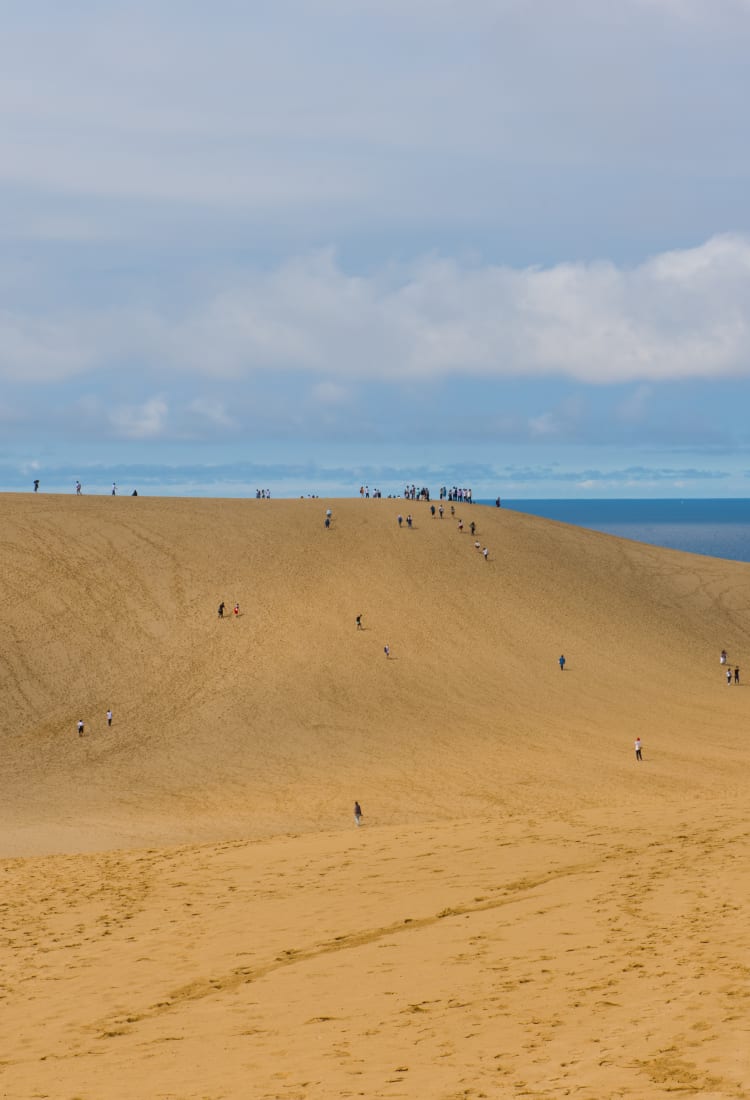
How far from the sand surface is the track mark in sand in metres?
0.08

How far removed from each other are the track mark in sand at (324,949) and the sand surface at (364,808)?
0.08 m

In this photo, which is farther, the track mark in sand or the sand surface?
the track mark in sand

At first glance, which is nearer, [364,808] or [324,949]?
[324,949]

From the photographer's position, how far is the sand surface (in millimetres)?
11961

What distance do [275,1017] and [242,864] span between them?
9.88m

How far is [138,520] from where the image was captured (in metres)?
68.2

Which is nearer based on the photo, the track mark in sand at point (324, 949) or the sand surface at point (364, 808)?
the sand surface at point (364, 808)

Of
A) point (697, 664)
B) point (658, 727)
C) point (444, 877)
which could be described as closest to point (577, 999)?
point (444, 877)

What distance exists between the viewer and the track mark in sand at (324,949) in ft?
46.8

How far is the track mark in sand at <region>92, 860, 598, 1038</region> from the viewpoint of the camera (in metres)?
14.3

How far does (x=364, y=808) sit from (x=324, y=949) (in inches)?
687

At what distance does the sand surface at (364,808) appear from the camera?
11961mm

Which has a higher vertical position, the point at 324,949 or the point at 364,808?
the point at 324,949

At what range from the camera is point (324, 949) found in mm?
16312
